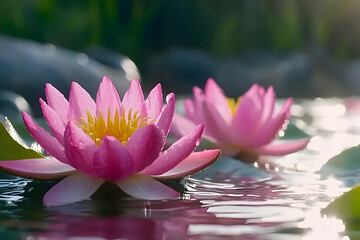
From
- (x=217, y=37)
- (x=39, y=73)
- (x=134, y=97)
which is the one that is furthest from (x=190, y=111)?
(x=217, y=37)

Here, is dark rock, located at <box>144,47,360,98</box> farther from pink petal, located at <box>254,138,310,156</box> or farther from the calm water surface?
the calm water surface

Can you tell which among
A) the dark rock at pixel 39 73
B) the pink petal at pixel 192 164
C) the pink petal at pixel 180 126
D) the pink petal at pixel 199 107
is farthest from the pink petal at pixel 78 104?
the dark rock at pixel 39 73

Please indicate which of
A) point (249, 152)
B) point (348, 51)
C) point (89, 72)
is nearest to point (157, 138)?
point (249, 152)

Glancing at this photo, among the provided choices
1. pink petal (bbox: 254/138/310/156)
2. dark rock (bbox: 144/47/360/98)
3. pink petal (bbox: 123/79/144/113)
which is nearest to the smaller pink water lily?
pink petal (bbox: 254/138/310/156)

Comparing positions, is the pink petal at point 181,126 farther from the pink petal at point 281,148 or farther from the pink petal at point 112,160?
the pink petal at point 112,160

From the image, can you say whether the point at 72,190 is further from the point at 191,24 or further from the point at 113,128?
the point at 191,24

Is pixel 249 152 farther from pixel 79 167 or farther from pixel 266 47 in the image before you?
pixel 266 47
